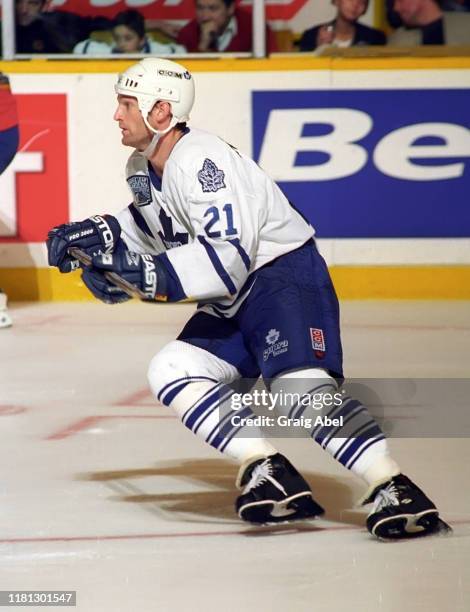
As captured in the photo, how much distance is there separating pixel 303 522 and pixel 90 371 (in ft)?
7.63

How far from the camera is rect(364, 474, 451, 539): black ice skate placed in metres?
3.13

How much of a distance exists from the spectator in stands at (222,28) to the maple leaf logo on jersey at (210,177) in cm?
423

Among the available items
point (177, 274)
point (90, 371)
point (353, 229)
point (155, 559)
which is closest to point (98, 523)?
point (155, 559)

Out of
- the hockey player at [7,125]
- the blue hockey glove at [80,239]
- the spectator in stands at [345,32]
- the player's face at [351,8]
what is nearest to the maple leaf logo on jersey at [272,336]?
the blue hockey glove at [80,239]

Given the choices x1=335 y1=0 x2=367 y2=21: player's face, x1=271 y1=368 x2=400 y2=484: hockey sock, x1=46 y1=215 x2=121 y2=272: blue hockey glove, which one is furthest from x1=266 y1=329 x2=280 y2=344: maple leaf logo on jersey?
x1=335 y1=0 x2=367 y2=21: player's face

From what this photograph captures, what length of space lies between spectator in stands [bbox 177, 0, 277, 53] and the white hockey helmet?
3946mm

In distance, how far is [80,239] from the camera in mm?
3434

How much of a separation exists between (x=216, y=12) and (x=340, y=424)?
4638mm

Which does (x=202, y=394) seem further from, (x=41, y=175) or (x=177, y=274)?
(x=41, y=175)

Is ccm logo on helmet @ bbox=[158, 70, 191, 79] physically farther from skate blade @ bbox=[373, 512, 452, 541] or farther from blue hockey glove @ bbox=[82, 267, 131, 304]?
skate blade @ bbox=[373, 512, 452, 541]

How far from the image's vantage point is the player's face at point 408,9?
7.53m

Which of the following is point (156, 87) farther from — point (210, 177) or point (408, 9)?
point (408, 9)
